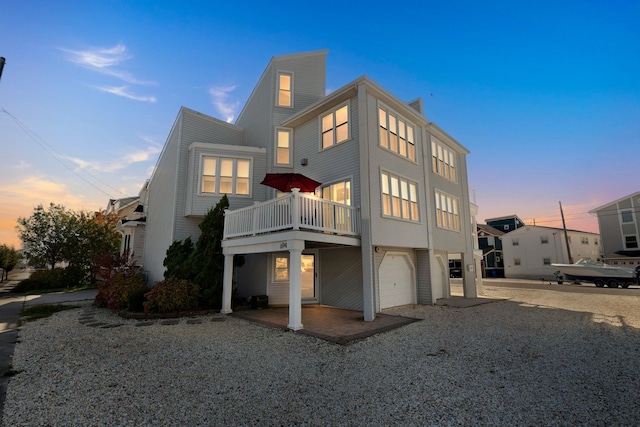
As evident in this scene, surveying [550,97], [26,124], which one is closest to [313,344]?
[26,124]

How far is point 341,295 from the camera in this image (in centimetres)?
1175

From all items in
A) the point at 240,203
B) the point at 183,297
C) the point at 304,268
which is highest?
the point at 240,203

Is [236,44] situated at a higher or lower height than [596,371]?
higher

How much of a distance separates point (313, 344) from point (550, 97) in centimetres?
1987

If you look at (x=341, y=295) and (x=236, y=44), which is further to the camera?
(x=236, y=44)

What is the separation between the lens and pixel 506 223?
147 feet

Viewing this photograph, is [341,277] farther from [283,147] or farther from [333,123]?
[283,147]

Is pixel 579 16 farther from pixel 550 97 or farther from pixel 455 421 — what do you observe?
pixel 455 421

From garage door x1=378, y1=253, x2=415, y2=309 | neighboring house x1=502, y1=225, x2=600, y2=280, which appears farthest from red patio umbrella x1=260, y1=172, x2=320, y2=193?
neighboring house x1=502, y1=225, x2=600, y2=280

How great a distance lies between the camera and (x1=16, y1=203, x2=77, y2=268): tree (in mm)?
21547

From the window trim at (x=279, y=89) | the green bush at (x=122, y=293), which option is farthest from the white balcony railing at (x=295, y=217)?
the window trim at (x=279, y=89)

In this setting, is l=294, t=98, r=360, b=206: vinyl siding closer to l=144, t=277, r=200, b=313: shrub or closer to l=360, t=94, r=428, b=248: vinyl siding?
l=360, t=94, r=428, b=248: vinyl siding

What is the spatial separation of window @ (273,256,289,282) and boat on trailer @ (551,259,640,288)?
86.6 feet

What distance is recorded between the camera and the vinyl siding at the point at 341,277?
36.8 ft
